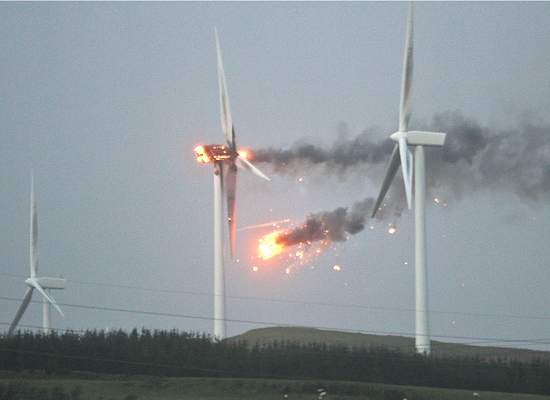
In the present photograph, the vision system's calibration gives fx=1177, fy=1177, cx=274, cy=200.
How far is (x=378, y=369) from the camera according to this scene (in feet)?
368

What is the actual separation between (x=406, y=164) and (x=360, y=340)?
225 ft

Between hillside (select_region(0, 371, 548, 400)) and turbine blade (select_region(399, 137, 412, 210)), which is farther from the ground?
turbine blade (select_region(399, 137, 412, 210))

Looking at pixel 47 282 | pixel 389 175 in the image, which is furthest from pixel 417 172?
pixel 47 282

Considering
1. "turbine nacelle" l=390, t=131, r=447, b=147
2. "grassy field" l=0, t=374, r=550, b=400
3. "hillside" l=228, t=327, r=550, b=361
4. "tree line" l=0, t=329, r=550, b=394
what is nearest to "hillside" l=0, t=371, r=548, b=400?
"grassy field" l=0, t=374, r=550, b=400

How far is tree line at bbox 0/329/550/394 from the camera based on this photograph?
362ft

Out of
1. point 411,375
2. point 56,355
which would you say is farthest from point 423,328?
point 56,355

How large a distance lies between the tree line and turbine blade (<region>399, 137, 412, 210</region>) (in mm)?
19465

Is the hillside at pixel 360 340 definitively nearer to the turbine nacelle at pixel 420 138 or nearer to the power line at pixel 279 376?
the power line at pixel 279 376

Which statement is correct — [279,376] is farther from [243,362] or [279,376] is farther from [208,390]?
[208,390]

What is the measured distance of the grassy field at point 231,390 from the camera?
90.8 meters

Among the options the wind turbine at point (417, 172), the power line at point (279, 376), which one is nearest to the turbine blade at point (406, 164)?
the wind turbine at point (417, 172)

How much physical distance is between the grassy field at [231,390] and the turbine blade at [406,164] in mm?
15872

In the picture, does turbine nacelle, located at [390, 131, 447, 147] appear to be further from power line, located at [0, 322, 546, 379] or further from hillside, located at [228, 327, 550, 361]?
hillside, located at [228, 327, 550, 361]

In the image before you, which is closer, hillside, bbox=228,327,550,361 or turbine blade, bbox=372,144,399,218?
turbine blade, bbox=372,144,399,218
